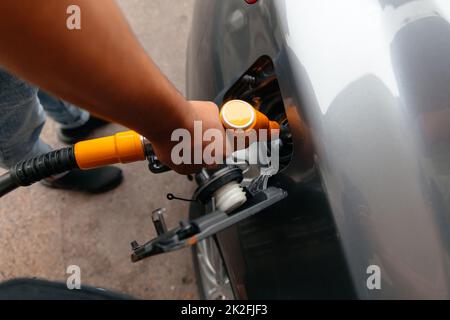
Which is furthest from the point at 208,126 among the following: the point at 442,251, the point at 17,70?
the point at 442,251

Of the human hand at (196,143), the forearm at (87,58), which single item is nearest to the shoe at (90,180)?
the human hand at (196,143)

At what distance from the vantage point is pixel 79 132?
170 centimetres

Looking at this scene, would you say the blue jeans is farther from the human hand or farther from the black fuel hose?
the human hand

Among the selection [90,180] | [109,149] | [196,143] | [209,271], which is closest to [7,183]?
[109,149]

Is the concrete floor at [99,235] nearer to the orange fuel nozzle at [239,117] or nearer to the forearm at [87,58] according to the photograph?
the orange fuel nozzle at [239,117]

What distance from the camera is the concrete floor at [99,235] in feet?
4.86

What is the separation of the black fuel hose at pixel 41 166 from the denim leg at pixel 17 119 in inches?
12.2

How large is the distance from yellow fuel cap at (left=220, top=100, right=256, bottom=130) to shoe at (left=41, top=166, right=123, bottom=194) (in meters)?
1.00

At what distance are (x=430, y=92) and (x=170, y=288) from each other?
1111 mm

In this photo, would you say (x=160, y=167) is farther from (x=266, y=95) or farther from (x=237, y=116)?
(x=266, y=95)

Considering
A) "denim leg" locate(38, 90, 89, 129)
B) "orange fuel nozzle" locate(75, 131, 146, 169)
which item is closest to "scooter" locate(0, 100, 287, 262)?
"orange fuel nozzle" locate(75, 131, 146, 169)

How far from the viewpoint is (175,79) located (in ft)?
5.95

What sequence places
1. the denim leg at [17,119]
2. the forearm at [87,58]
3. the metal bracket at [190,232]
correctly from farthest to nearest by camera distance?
the denim leg at [17,119] → the metal bracket at [190,232] → the forearm at [87,58]

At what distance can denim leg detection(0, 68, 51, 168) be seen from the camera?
95cm
